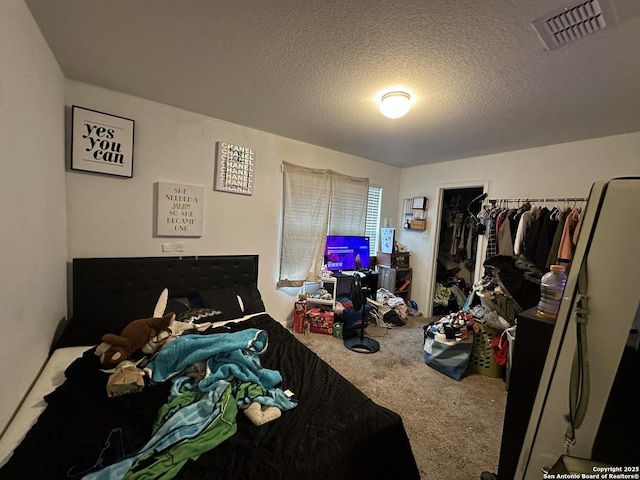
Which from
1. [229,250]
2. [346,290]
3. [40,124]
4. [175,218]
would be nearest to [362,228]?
[346,290]

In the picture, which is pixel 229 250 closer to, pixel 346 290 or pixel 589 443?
pixel 346 290

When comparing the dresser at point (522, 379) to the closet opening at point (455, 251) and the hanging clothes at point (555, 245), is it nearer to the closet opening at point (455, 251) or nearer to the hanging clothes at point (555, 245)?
the hanging clothes at point (555, 245)

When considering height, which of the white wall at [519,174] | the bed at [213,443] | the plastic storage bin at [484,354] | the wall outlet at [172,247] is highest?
the white wall at [519,174]

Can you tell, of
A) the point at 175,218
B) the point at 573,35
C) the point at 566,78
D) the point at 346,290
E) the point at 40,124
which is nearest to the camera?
the point at 573,35

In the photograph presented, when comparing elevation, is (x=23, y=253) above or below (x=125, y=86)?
below

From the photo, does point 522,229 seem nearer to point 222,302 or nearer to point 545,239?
point 545,239

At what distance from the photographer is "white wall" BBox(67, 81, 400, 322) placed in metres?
2.18

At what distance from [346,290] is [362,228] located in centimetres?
101

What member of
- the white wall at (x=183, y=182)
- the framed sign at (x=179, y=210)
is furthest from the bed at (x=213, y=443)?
the framed sign at (x=179, y=210)

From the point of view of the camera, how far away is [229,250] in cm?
294

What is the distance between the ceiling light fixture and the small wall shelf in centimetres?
235

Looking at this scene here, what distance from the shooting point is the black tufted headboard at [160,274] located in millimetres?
2148

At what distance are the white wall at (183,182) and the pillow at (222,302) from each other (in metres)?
0.51

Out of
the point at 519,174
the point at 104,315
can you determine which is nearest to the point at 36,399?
→ the point at 104,315
